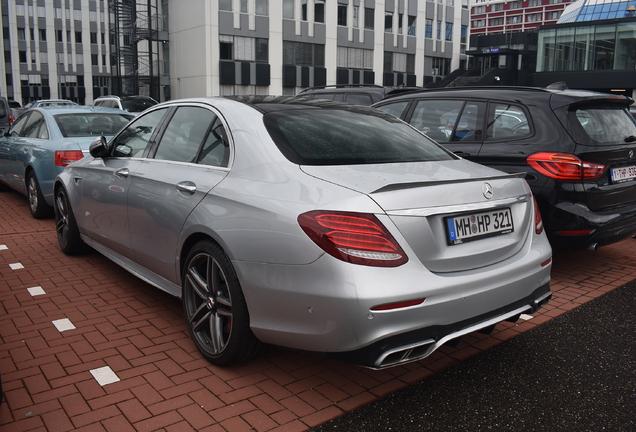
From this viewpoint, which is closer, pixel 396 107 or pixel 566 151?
pixel 566 151

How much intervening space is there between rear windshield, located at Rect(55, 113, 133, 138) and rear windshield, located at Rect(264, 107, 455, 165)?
5.03m

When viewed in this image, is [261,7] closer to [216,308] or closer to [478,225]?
[216,308]

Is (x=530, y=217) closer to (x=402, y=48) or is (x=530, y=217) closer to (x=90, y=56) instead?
(x=402, y=48)

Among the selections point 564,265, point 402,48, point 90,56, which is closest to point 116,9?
point 402,48

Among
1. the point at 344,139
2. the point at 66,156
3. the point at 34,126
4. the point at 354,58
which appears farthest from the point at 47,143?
the point at 354,58

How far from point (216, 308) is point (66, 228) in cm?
309

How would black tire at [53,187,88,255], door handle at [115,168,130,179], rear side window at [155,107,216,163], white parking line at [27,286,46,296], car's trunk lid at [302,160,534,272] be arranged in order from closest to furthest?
car's trunk lid at [302,160,534,272] < rear side window at [155,107,216,163] < door handle at [115,168,130,179] < white parking line at [27,286,46,296] < black tire at [53,187,88,255]

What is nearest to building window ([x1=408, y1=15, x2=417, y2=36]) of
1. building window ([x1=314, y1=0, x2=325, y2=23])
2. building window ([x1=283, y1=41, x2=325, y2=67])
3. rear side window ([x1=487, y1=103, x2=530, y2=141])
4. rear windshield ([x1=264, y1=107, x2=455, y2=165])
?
building window ([x1=314, y1=0, x2=325, y2=23])

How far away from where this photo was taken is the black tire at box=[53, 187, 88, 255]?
5.58 meters

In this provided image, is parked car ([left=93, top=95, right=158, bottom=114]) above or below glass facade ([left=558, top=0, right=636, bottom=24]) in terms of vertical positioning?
below

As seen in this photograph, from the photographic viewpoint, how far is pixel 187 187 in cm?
353

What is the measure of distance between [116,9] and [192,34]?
23.0ft

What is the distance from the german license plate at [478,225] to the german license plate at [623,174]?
229 centimetres

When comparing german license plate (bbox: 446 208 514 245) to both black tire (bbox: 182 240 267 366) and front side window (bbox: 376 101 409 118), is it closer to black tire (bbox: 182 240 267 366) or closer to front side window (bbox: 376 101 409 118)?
black tire (bbox: 182 240 267 366)
